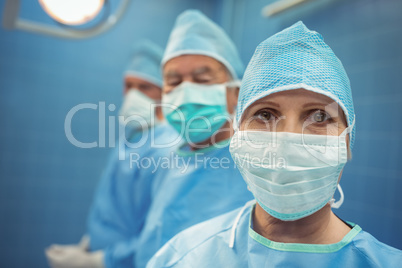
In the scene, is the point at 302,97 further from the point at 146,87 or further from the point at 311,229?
the point at 146,87

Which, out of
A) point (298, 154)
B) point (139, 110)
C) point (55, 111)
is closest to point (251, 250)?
point (298, 154)

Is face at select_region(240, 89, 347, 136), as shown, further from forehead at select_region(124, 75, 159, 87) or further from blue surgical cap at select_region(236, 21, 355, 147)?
forehead at select_region(124, 75, 159, 87)

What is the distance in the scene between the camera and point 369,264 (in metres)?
0.66

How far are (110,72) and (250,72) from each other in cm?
243

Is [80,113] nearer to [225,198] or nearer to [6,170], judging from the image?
[6,170]

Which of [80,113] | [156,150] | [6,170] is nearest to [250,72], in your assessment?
[156,150]

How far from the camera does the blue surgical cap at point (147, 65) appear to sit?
212cm

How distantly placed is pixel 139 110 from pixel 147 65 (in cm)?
33

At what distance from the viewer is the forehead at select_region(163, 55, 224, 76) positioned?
4.13ft

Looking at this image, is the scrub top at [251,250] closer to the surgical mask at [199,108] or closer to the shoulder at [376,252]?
the shoulder at [376,252]

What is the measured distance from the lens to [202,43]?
50.5 inches

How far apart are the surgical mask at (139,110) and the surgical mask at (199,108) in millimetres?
768

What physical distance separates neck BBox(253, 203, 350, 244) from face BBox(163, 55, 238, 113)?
603 millimetres

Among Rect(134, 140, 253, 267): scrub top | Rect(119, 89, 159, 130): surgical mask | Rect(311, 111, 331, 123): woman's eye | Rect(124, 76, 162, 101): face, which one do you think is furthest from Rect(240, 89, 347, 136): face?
Rect(124, 76, 162, 101): face
